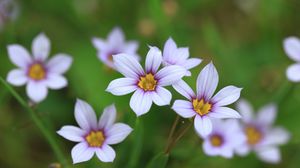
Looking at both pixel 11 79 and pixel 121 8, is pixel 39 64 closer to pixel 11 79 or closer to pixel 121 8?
pixel 11 79

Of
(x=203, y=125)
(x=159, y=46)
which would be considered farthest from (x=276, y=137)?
(x=203, y=125)

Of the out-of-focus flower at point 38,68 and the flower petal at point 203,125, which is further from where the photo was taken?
the out-of-focus flower at point 38,68

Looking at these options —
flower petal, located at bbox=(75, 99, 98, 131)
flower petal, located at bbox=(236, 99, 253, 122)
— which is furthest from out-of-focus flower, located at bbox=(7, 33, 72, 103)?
flower petal, located at bbox=(236, 99, 253, 122)

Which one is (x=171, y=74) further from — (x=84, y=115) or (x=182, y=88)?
(x=84, y=115)

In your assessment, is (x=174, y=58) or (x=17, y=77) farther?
(x=17, y=77)

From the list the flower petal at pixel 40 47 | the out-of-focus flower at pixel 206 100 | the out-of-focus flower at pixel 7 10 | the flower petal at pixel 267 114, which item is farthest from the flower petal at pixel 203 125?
the out-of-focus flower at pixel 7 10

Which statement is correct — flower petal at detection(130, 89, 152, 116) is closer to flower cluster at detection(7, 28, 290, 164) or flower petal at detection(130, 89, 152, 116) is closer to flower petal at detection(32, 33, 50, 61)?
flower cluster at detection(7, 28, 290, 164)

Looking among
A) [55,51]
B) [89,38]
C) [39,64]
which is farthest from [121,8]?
[39,64]

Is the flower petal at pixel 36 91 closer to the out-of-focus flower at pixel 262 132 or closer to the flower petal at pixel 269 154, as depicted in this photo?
the out-of-focus flower at pixel 262 132
